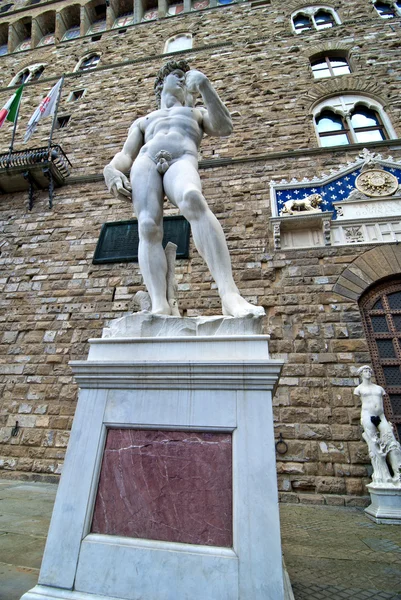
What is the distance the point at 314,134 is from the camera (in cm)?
598

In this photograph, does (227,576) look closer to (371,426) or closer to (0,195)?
(371,426)

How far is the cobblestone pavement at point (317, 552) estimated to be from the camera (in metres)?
1.29

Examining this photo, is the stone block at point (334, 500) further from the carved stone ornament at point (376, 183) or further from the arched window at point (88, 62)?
the arched window at point (88, 62)

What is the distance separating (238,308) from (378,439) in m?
2.26

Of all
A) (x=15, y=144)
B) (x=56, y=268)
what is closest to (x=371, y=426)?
(x=56, y=268)

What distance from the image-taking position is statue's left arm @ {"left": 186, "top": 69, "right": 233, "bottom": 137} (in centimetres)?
224

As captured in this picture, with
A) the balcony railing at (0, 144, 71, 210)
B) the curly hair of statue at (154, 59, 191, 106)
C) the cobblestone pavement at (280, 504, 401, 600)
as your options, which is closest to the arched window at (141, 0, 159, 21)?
the balcony railing at (0, 144, 71, 210)

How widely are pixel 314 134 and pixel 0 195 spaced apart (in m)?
6.54

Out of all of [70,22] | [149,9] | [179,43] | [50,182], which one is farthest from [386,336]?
[70,22]

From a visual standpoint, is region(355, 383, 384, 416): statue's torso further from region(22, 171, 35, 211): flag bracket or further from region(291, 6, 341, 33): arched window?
region(291, 6, 341, 33): arched window

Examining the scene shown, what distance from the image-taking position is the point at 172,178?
6.73ft

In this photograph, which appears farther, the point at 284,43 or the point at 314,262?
the point at 284,43

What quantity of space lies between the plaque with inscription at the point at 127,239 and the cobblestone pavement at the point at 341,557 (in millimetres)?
3771

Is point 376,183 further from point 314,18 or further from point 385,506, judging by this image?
point 314,18
